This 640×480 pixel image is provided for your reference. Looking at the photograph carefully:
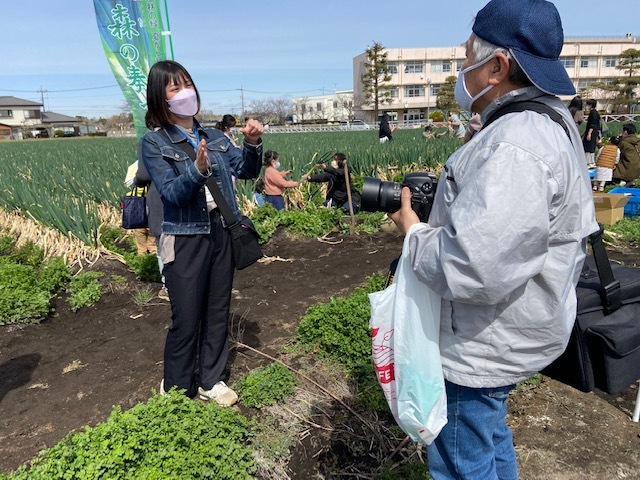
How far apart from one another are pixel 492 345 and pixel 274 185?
18.6 ft

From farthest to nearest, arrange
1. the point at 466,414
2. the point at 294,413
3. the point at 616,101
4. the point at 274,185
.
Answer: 1. the point at 616,101
2. the point at 274,185
3. the point at 294,413
4. the point at 466,414

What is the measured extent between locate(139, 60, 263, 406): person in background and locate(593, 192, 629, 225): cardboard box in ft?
15.8

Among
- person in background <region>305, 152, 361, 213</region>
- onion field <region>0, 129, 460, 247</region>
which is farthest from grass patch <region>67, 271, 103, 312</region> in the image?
person in background <region>305, 152, 361, 213</region>

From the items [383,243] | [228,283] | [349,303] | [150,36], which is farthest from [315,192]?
[228,283]

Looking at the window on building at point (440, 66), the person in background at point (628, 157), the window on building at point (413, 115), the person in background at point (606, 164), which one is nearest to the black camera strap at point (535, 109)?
the person in background at point (606, 164)

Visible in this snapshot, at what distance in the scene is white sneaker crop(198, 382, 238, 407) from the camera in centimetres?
256

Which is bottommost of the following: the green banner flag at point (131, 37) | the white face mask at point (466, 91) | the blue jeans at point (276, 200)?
the blue jeans at point (276, 200)

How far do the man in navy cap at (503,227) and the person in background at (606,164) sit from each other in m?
8.95

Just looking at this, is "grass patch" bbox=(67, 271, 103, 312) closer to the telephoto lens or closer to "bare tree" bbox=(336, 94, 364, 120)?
the telephoto lens

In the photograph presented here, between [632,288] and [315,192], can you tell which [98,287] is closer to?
[315,192]

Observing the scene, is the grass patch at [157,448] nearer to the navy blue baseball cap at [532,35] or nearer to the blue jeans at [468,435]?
the blue jeans at [468,435]

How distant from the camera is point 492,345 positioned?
47.6 inches

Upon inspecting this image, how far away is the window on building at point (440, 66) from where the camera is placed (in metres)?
67.8

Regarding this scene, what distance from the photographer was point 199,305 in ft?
7.95
